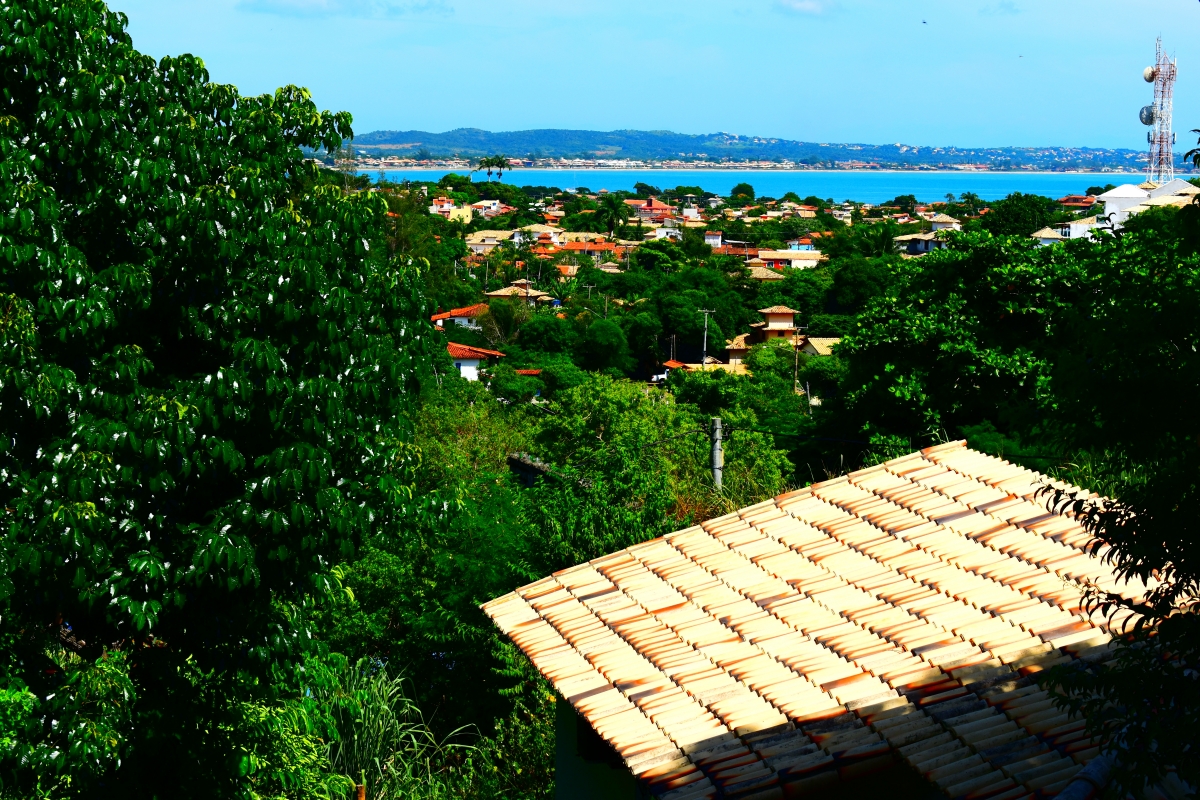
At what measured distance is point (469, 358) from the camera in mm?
61062

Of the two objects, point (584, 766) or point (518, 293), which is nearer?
point (584, 766)

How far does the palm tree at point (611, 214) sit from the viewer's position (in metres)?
160

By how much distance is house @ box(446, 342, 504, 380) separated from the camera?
197 ft

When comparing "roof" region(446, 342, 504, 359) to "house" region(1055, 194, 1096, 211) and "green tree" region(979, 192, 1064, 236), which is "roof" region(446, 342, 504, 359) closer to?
"green tree" region(979, 192, 1064, 236)

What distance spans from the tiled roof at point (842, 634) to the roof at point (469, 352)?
164 ft

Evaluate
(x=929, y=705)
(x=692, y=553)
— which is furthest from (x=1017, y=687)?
(x=692, y=553)

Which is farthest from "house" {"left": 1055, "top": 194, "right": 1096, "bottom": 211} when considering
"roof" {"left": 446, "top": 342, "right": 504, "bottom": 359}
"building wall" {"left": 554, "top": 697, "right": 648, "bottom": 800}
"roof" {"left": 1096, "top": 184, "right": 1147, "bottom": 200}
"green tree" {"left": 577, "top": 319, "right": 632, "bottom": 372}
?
"building wall" {"left": 554, "top": 697, "right": 648, "bottom": 800}

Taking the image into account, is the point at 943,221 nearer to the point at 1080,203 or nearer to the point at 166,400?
the point at 1080,203

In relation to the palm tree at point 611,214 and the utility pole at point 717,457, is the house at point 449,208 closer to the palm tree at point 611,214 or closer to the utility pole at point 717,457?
the palm tree at point 611,214

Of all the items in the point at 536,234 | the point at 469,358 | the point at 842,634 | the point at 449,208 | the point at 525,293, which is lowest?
the point at 469,358

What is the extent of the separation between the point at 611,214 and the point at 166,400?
157 meters

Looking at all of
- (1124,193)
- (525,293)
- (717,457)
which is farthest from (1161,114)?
(717,457)

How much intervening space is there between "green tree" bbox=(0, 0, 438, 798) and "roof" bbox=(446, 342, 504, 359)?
51644mm

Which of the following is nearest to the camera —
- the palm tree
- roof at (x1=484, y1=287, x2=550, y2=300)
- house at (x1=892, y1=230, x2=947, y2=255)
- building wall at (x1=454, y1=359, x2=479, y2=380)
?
building wall at (x1=454, y1=359, x2=479, y2=380)
